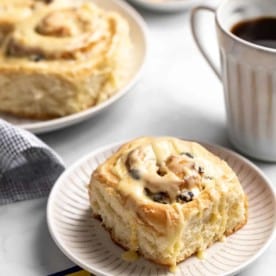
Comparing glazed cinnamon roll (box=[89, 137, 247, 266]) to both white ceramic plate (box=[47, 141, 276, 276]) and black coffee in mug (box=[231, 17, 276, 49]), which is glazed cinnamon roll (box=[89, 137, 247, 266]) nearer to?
white ceramic plate (box=[47, 141, 276, 276])

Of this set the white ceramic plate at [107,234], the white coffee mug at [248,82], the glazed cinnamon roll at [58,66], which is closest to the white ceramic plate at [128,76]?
A: the glazed cinnamon roll at [58,66]

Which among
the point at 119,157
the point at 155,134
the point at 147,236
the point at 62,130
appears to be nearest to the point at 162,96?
the point at 155,134

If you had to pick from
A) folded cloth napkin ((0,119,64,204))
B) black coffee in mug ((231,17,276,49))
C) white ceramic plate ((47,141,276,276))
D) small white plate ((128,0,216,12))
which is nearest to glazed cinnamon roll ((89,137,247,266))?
white ceramic plate ((47,141,276,276))

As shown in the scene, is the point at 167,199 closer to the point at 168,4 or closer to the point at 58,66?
the point at 58,66

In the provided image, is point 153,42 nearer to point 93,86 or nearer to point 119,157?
point 93,86

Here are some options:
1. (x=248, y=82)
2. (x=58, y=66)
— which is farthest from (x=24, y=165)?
(x=248, y=82)

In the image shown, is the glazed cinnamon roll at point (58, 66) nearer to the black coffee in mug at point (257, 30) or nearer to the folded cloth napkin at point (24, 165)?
the folded cloth napkin at point (24, 165)
